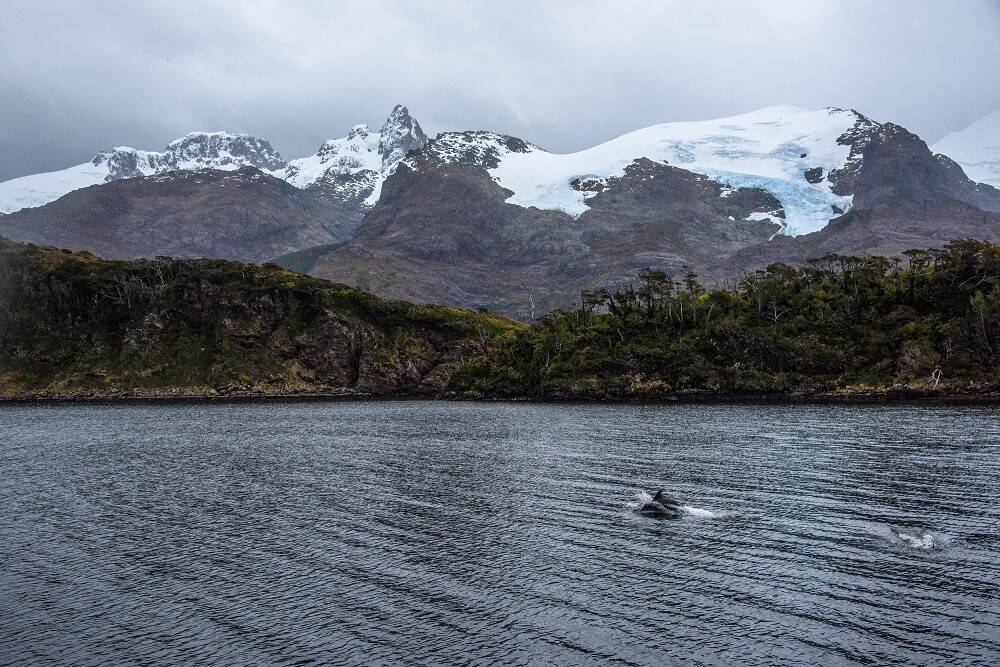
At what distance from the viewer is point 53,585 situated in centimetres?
2873

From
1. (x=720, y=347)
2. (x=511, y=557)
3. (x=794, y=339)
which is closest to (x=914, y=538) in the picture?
(x=511, y=557)

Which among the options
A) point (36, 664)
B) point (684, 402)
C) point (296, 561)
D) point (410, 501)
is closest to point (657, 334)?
point (684, 402)

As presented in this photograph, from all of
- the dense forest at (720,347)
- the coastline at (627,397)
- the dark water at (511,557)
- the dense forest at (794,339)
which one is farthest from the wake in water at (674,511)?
the dense forest at (794,339)

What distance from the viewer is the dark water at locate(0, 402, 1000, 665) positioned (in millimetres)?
22047

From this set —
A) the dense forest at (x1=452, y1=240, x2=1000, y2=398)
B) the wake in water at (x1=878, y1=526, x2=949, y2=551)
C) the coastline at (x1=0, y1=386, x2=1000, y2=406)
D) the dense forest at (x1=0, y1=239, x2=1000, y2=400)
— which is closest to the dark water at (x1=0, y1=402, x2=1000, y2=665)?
the wake in water at (x1=878, y1=526, x2=949, y2=551)

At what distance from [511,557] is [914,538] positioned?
2030 centimetres

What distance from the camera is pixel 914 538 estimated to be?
31750mm

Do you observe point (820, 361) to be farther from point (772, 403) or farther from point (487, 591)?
point (487, 591)

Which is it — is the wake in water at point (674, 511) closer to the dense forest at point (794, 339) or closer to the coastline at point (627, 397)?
the coastline at point (627, 397)

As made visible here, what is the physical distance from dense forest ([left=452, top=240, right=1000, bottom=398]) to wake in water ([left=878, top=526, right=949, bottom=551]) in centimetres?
10653

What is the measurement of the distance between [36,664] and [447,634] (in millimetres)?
13860

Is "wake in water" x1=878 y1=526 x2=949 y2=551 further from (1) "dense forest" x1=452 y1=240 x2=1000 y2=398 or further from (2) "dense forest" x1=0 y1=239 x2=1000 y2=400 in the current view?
(1) "dense forest" x1=452 y1=240 x2=1000 y2=398

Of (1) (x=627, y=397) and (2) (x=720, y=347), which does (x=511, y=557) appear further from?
(2) (x=720, y=347)

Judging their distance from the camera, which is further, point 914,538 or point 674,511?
point 674,511
